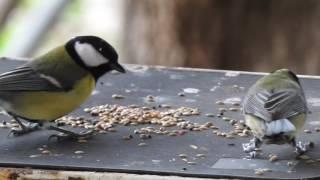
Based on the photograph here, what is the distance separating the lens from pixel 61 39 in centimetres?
777

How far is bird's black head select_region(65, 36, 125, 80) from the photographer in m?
3.70

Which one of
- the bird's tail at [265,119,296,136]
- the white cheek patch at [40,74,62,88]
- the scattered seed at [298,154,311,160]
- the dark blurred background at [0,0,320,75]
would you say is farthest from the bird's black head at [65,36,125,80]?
the dark blurred background at [0,0,320,75]

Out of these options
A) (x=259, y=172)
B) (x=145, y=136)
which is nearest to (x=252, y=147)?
(x=259, y=172)

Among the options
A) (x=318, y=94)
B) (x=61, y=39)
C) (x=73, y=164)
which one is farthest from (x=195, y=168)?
(x=61, y=39)

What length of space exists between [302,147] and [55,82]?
969mm

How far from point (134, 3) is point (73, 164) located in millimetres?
3312

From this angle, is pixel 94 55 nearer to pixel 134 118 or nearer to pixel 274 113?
pixel 134 118

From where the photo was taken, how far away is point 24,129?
3.57 meters

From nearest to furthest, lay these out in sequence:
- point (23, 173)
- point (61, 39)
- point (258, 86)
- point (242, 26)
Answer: point (23, 173), point (258, 86), point (242, 26), point (61, 39)

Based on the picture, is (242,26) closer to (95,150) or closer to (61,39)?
(61,39)

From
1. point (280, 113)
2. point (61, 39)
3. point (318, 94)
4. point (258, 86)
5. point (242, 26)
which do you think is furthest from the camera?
point (61, 39)

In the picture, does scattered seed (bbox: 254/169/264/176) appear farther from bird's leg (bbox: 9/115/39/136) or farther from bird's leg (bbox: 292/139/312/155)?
bird's leg (bbox: 9/115/39/136)

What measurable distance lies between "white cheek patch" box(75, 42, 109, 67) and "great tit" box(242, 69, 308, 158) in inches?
23.9

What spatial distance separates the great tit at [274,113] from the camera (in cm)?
322
